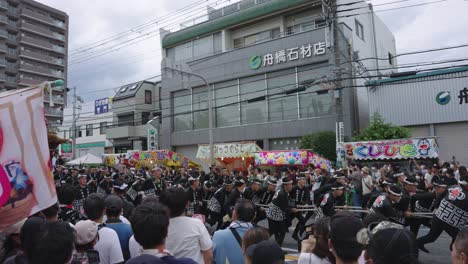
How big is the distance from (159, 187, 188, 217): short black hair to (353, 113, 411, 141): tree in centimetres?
1945

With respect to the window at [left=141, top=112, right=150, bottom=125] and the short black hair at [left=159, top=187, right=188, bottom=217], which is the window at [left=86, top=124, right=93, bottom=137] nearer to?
the window at [left=141, top=112, right=150, bottom=125]

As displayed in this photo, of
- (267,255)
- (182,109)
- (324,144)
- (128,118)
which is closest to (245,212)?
(267,255)

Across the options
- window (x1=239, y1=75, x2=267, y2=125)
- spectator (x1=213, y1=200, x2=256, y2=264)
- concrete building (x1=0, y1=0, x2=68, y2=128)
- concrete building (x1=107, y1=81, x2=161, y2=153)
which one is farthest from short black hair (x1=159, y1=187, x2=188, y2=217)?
concrete building (x1=0, y1=0, x2=68, y2=128)

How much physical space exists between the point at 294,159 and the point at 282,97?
9.05 m

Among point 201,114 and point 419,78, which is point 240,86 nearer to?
point 201,114

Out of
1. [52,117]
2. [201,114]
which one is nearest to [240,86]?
[201,114]

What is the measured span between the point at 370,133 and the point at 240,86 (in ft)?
42.4

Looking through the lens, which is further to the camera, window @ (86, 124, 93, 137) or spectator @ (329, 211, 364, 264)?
window @ (86, 124, 93, 137)

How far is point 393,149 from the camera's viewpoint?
726 inches

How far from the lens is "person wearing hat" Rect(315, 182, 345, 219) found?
823cm

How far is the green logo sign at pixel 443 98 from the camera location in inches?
827

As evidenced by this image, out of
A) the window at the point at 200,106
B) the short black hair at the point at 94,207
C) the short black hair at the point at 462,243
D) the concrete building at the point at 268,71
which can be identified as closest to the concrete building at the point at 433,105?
the concrete building at the point at 268,71

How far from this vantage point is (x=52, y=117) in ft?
202

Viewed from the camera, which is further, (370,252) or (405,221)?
(405,221)
